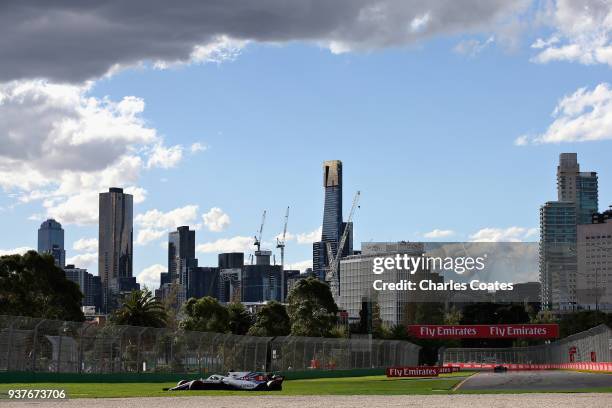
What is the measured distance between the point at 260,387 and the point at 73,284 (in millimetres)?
38832

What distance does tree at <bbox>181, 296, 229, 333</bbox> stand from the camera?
110 meters

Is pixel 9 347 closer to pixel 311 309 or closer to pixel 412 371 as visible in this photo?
pixel 412 371

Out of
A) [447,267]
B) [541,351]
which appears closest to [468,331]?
[447,267]

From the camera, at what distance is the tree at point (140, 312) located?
87606 millimetres

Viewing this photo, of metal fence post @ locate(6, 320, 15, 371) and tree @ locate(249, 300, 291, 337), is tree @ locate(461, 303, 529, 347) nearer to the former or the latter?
tree @ locate(249, 300, 291, 337)

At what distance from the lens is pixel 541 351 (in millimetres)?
132625

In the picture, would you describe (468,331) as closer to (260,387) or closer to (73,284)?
(73,284)

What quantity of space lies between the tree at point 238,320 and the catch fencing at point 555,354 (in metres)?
23.6

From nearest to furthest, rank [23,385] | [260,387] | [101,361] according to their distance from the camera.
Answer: [23,385] < [260,387] < [101,361]

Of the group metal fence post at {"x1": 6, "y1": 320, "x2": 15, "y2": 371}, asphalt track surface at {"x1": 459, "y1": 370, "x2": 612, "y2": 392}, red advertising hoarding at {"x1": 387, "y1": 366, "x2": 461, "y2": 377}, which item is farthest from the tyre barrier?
metal fence post at {"x1": 6, "y1": 320, "x2": 15, "y2": 371}

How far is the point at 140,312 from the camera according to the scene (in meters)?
88.2

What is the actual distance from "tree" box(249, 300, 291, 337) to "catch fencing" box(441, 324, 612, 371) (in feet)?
60.5

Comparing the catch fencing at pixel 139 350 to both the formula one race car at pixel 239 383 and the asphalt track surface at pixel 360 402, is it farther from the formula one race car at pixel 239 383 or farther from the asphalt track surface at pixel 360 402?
the asphalt track surface at pixel 360 402

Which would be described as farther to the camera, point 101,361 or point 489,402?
point 101,361
